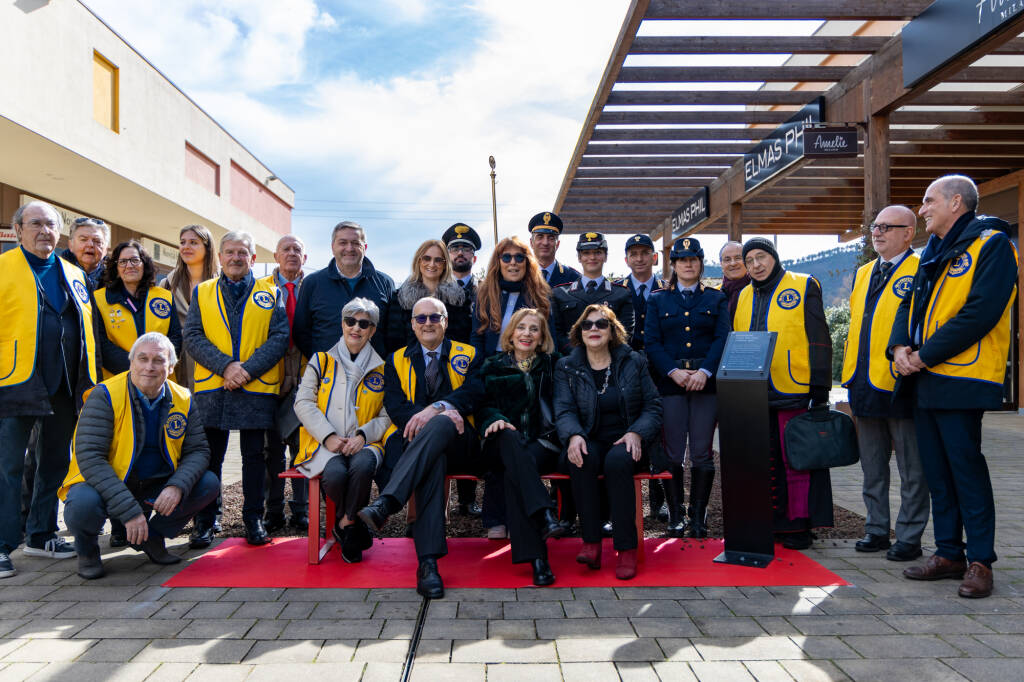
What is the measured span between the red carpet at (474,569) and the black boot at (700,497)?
0.49ft

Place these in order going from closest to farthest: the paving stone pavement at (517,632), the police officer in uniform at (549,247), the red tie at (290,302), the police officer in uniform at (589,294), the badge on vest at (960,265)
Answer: the paving stone pavement at (517,632), the badge on vest at (960,265), the police officer in uniform at (589,294), the red tie at (290,302), the police officer in uniform at (549,247)

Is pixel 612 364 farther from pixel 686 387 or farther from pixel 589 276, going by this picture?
pixel 589 276

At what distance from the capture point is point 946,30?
5.45 m

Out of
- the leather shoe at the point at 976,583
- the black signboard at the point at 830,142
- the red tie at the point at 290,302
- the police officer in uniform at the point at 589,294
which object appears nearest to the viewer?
the leather shoe at the point at 976,583

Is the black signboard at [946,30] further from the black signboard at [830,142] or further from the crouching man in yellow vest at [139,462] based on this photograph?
the crouching man in yellow vest at [139,462]

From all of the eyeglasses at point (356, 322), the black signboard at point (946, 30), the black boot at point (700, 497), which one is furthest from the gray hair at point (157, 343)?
the black signboard at point (946, 30)

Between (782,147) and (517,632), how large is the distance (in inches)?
260

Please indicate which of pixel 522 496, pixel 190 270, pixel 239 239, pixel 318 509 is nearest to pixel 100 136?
pixel 190 270

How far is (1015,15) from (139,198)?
17970 mm

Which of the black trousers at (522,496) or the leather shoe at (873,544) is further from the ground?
the black trousers at (522,496)

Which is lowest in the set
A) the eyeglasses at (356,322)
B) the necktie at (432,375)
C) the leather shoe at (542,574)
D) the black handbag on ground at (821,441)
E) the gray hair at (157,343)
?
the leather shoe at (542,574)

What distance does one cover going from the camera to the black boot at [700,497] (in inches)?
181

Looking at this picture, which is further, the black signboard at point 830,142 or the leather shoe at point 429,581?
the black signboard at point 830,142

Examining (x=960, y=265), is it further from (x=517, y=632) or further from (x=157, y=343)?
(x=157, y=343)
